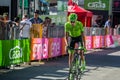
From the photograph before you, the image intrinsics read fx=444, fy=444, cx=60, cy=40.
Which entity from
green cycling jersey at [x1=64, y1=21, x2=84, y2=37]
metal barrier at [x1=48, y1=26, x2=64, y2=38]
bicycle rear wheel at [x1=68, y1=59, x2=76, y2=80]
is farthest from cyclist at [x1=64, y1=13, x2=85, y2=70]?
metal barrier at [x1=48, y1=26, x2=64, y2=38]

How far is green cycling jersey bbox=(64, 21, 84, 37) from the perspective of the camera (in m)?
11.8

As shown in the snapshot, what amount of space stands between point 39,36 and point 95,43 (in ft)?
34.7

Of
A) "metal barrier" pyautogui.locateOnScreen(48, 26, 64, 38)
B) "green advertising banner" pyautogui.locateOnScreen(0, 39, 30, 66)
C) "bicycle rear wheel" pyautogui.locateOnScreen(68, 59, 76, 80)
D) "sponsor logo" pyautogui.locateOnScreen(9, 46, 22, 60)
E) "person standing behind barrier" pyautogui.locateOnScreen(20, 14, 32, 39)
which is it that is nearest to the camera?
"bicycle rear wheel" pyautogui.locateOnScreen(68, 59, 76, 80)

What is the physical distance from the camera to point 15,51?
14664 millimetres

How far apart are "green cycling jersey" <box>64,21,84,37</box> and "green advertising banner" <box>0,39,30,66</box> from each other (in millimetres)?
2645

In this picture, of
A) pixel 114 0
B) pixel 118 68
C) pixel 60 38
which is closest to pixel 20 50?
pixel 118 68

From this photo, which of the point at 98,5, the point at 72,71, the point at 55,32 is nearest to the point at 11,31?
the point at 72,71

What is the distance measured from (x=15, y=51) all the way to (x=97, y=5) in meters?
41.0

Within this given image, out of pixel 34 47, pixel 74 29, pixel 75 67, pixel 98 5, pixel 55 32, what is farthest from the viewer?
pixel 98 5

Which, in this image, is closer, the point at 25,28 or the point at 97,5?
the point at 25,28

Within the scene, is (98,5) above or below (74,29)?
above

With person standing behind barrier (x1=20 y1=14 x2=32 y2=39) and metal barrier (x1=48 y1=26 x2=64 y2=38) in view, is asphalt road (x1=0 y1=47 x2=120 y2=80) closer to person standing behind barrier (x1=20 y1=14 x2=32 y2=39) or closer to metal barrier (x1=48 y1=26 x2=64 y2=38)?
person standing behind barrier (x1=20 y1=14 x2=32 y2=39)

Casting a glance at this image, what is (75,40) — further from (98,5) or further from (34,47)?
(98,5)

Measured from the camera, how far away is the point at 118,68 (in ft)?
55.3
